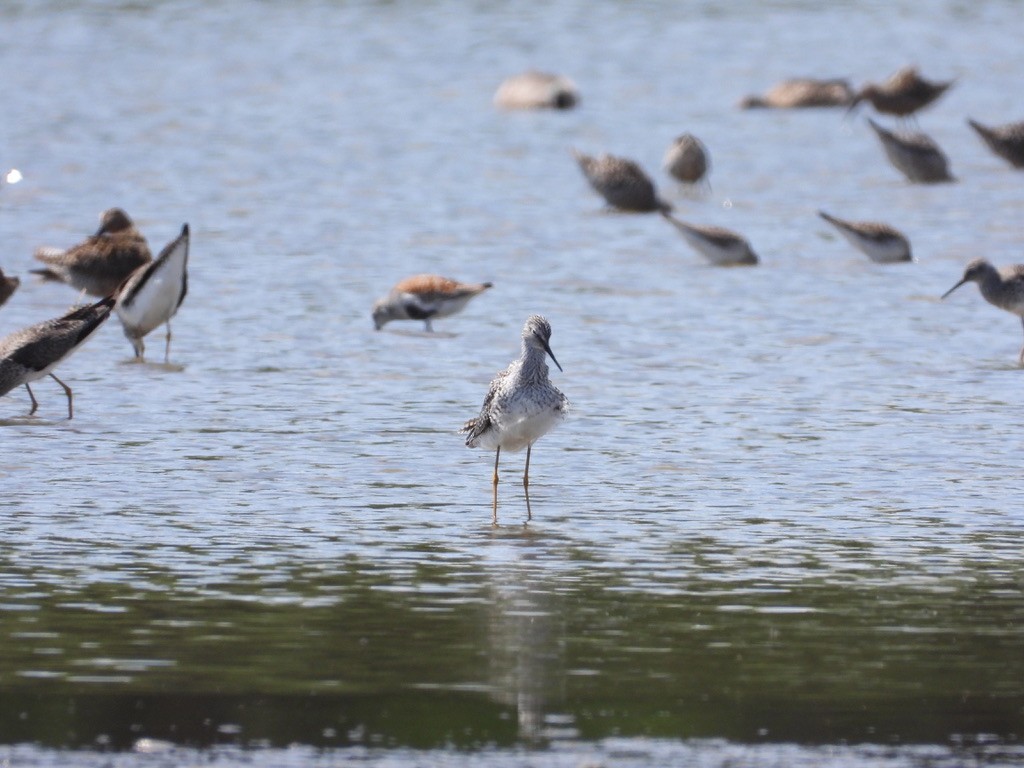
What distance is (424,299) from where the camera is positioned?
50.4ft

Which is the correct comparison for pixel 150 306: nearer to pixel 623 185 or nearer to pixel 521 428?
pixel 521 428

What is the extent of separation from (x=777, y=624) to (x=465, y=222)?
13143mm

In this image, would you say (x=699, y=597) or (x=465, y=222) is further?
(x=465, y=222)

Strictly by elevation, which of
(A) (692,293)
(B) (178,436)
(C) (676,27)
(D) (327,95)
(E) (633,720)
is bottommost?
(E) (633,720)

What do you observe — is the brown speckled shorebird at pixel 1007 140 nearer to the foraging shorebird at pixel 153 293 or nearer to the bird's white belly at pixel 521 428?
the foraging shorebird at pixel 153 293

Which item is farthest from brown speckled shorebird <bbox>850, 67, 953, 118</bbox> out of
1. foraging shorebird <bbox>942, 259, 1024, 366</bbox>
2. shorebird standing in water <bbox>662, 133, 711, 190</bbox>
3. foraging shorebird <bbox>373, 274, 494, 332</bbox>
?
foraging shorebird <bbox>373, 274, 494, 332</bbox>

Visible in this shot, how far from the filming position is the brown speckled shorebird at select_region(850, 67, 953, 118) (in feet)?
93.8

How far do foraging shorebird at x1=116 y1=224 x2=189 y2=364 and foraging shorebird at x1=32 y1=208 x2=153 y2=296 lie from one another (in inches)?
55.7

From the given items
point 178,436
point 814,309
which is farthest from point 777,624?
Result: point 814,309

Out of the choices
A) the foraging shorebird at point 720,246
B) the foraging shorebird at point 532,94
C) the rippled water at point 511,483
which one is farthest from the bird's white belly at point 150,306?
the foraging shorebird at point 532,94

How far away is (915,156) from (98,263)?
428 inches

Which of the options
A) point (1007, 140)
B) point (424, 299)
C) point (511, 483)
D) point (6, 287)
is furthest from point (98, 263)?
point (1007, 140)

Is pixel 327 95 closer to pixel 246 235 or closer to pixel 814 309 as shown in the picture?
pixel 246 235

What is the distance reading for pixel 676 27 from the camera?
40.8 m
